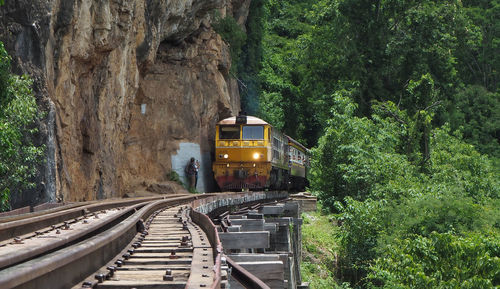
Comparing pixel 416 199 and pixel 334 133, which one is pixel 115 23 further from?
pixel 334 133

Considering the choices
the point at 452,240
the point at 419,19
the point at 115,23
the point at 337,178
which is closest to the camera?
the point at 452,240

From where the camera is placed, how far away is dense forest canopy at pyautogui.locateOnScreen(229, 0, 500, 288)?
16.0 metres

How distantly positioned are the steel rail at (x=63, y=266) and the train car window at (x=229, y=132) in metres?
18.0

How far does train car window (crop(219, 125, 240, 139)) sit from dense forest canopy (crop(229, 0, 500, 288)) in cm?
497

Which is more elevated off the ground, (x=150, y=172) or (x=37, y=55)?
(x=37, y=55)

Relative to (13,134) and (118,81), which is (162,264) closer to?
(13,134)

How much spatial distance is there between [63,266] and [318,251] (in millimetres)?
17597

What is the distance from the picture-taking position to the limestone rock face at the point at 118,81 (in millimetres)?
13867

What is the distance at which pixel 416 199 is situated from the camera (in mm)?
17906

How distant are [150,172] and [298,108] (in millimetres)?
19361

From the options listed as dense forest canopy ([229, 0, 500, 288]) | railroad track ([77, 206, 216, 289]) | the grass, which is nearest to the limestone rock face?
dense forest canopy ([229, 0, 500, 288])

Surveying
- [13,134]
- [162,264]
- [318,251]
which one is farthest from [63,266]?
[318,251]

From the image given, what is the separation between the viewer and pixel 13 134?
10008mm

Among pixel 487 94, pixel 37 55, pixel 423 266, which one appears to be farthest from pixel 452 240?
pixel 487 94
